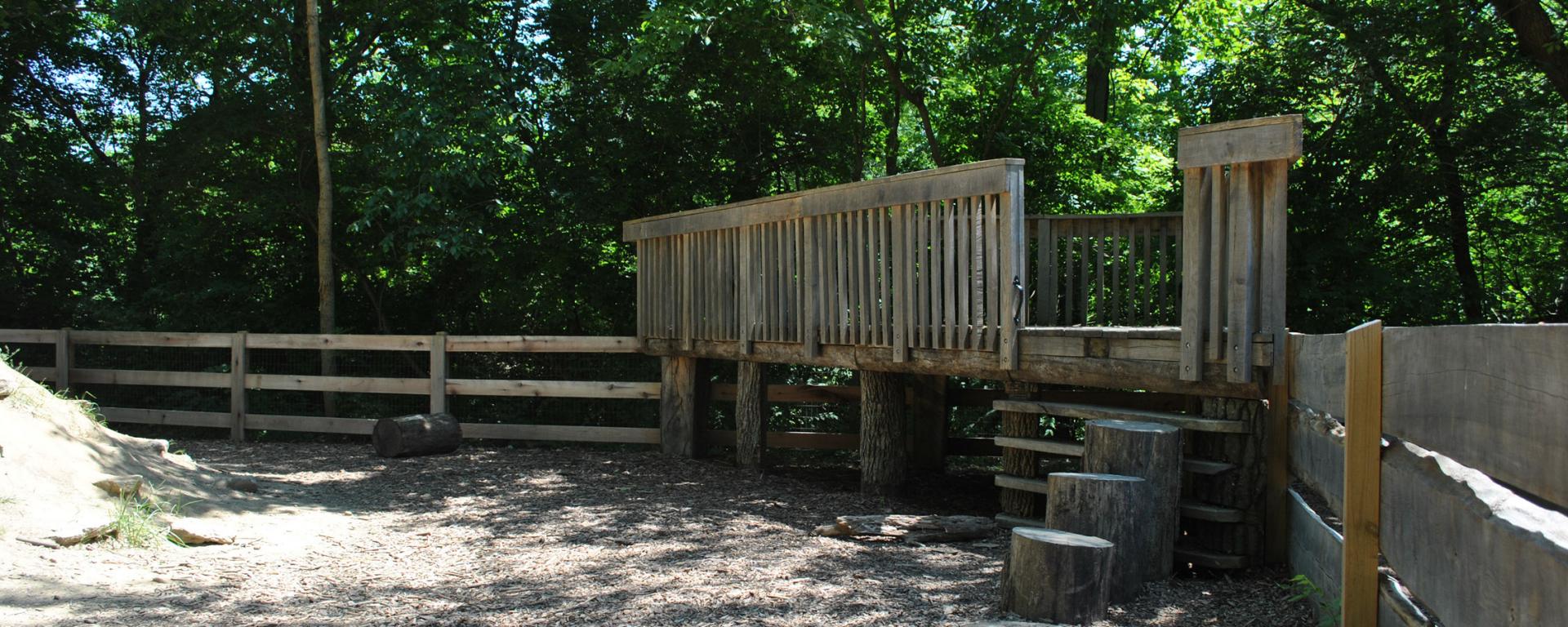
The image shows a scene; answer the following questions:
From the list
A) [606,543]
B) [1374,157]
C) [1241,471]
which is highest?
[1374,157]

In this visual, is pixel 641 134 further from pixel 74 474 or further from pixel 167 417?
pixel 74 474

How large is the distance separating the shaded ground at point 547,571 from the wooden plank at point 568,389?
91.2 inches

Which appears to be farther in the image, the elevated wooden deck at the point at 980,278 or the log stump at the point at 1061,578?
the elevated wooden deck at the point at 980,278

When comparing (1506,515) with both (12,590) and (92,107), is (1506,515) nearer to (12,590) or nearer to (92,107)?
(12,590)

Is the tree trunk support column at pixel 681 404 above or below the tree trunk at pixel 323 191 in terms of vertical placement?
below

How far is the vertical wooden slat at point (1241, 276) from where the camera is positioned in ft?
18.0

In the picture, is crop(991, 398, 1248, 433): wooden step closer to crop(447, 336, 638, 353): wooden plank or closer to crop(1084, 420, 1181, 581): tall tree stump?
crop(1084, 420, 1181, 581): tall tree stump

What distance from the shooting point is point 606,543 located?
255 inches

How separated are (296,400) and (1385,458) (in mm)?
13357

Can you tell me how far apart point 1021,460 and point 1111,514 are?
6.95 ft

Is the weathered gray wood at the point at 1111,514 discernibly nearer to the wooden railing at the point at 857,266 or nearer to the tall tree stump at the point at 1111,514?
the tall tree stump at the point at 1111,514

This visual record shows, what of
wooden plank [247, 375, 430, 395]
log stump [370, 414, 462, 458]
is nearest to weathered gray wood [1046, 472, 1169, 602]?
log stump [370, 414, 462, 458]

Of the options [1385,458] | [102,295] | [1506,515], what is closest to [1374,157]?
[1385,458]

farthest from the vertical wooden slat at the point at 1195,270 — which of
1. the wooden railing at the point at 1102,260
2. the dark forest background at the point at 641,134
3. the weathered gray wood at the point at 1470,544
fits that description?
the dark forest background at the point at 641,134
